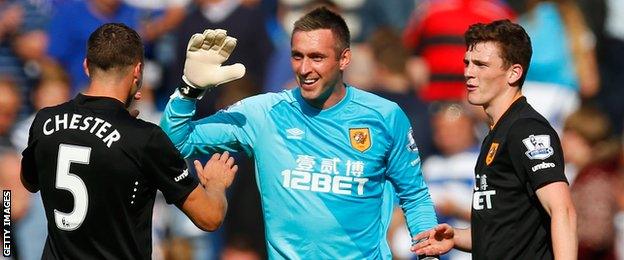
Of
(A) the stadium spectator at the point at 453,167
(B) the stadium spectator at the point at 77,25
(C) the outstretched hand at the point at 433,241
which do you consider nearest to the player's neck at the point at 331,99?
(C) the outstretched hand at the point at 433,241

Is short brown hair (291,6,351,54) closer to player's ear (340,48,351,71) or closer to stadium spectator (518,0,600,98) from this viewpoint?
player's ear (340,48,351,71)

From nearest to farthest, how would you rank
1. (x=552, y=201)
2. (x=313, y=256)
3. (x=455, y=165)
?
(x=552, y=201) → (x=313, y=256) → (x=455, y=165)

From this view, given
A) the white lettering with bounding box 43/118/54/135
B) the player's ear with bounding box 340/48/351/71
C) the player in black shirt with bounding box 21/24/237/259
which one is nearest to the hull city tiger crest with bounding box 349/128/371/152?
the player's ear with bounding box 340/48/351/71

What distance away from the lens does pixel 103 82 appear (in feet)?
19.4

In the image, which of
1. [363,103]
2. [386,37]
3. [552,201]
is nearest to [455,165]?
[386,37]

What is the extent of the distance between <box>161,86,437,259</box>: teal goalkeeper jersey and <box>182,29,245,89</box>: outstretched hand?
37cm

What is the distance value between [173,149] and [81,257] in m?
0.71

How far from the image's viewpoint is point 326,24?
22.4ft

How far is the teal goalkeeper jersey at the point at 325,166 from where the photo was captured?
6664 millimetres

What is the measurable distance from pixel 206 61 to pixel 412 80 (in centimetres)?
484

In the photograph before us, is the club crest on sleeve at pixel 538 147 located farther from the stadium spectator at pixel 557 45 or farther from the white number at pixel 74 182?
the stadium spectator at pixel 557 45

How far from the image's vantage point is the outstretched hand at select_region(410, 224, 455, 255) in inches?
255

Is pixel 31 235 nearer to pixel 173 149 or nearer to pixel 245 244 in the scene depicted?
pixel 245 244

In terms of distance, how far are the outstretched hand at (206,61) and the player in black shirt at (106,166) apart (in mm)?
438
